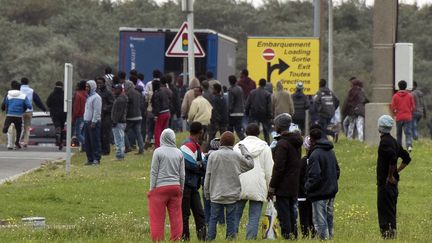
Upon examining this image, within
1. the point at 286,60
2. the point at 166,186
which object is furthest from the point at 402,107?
the point at 166,186

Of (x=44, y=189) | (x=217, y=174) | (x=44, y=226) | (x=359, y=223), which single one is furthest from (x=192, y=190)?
(x=44, y=189)

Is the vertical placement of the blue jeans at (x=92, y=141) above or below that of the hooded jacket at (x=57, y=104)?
below

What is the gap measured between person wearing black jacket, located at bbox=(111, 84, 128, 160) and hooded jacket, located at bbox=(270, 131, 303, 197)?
38.1 feet

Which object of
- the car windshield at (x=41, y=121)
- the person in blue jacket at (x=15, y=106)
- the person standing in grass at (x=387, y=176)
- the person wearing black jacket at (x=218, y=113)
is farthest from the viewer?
the car windshield at (x=41, y=121)

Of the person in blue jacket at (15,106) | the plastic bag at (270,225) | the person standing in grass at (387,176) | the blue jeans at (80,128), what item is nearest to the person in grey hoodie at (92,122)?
the blue jeans at (80,128)

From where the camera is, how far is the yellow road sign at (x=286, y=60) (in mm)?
34500

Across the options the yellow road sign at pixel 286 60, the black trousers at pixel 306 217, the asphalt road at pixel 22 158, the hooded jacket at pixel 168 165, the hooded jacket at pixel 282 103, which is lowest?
the asphalt road at pixel 22 158

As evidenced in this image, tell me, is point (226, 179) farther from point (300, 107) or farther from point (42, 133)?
point (42, 133)

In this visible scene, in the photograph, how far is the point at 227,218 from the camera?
55.5 ft

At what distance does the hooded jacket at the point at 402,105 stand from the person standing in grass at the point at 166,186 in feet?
45.7

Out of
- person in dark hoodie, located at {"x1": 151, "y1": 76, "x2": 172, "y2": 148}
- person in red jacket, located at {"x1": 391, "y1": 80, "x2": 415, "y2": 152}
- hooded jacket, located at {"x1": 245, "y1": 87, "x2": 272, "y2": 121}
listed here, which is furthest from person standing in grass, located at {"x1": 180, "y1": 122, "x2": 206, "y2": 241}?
person in red jacket, located at {"x1": 391, "y1": 80, "x2": 415, "y2": 152}

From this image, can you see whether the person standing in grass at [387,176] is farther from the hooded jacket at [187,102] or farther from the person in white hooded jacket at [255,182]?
the hooded jacket at [187,102]

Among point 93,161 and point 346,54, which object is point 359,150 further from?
point 346,54

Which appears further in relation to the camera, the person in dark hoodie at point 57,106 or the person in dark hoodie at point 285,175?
the person in dark hoodie at point 57,106
